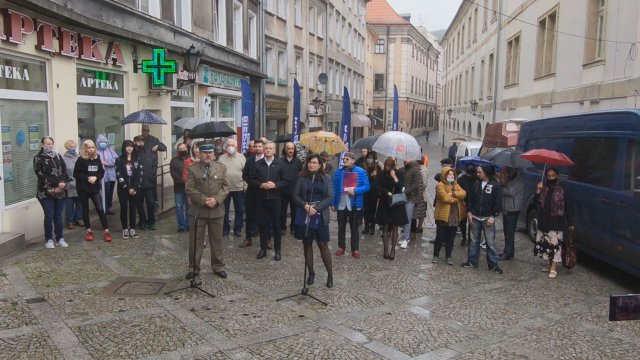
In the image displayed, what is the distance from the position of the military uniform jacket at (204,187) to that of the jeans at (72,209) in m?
3.79

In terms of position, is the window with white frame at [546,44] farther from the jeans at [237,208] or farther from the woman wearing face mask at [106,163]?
the woman wearing face mask at [106,163]

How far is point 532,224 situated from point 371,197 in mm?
3149

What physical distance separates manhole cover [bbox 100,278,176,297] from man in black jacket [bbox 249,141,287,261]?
1894 millimetres

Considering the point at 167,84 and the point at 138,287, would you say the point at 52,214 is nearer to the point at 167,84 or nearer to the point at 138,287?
the point at 138,287

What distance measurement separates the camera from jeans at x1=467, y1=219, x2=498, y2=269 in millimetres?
8414

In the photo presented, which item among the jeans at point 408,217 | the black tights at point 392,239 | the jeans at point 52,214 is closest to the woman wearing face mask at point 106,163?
the jeans at point 52,214

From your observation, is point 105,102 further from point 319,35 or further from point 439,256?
point 319,35

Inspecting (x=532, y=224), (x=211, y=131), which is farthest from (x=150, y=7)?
(x=532, y=224)

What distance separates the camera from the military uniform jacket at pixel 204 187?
7117mm

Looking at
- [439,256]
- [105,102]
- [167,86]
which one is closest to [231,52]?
[167,86]

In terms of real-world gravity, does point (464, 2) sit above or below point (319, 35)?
above

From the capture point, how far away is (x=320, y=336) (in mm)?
5578

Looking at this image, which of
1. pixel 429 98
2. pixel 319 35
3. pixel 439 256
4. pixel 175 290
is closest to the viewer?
pixel 175 290

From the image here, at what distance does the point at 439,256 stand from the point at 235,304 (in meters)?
4.28
